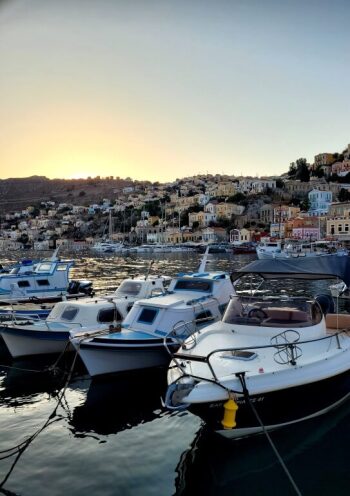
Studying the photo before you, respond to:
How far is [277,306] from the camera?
952 centimetres

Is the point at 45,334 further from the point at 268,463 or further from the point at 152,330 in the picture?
the point at 268,463

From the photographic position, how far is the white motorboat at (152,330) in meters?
11.1

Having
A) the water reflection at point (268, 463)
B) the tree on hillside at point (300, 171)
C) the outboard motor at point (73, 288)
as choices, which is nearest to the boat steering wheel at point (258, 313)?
the water reflection at point (268, 463)

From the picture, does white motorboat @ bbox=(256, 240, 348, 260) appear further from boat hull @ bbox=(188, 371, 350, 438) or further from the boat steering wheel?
boat hull @ bbox=(188, 371, 350, 438)

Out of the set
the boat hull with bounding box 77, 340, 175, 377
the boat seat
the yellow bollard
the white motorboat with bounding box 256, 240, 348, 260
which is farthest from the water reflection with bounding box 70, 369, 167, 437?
the white motorboat with bounding box 256, 240, 348, 260

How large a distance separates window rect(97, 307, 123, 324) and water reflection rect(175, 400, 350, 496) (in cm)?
617

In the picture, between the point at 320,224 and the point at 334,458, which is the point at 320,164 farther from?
the point at 334,458

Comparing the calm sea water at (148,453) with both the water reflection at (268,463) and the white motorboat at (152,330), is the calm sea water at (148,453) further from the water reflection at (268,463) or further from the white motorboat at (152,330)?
the white motorboat at (152,330)

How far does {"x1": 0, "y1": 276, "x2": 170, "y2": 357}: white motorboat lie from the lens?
13422mm

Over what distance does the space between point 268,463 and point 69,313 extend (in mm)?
8685

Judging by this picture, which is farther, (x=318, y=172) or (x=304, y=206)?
(x=318, y=172)

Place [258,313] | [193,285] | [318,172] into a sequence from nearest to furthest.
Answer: [258,313], [193,285], [318,172]

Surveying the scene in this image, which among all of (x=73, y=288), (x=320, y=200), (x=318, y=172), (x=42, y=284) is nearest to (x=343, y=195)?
(x=320, y=200)

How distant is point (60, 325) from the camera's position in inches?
543
